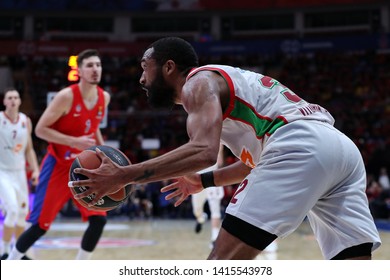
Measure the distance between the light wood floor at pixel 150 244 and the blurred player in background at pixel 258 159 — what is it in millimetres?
4159

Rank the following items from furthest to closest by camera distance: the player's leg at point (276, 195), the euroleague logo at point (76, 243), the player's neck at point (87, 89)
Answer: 1. the euroleague logo at point (76, 243)
2. the player's neck at point (87, 89)
3. the player's leg at point (276, 195)

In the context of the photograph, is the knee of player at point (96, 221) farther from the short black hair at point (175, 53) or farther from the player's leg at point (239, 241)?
the player's leg at point (239, 241)

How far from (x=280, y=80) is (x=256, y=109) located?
19544mm

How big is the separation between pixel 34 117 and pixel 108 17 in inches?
357

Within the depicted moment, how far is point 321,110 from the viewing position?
2.68 m

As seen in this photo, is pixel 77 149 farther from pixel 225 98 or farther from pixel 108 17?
pixel 108 17

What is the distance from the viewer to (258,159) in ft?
8.75

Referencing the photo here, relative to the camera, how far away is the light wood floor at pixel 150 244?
6809mm

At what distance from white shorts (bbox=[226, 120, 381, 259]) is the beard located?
523mm

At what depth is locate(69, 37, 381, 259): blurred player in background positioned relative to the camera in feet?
7.20

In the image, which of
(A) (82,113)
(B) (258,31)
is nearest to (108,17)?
(B) (258,31)

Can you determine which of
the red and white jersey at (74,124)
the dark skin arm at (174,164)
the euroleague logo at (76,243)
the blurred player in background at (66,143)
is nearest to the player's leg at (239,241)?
the dark skin arm at (174,164)

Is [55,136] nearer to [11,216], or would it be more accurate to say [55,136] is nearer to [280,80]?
[11,216]

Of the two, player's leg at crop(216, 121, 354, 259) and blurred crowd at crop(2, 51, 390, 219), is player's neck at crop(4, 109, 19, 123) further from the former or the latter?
blurred crowd at crop(2, 51, 390, 219)
